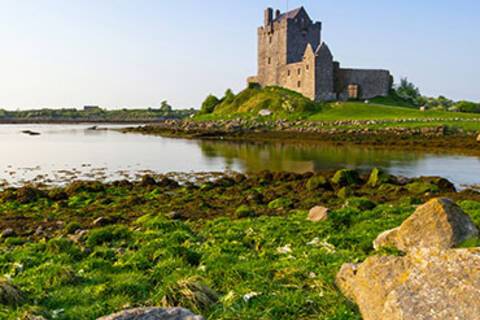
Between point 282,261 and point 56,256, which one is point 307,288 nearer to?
point 282,261

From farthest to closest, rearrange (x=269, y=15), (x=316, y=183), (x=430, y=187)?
1. (x=269, y=15)
2. (x=316, y=183)
3. (x=430, y=187)

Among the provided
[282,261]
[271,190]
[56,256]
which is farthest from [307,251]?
[271,190]

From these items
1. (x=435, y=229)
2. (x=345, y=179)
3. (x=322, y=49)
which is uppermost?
(x=322, y=49)

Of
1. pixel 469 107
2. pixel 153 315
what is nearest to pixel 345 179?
pixel 153 315

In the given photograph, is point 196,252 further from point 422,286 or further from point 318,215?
point 422,286

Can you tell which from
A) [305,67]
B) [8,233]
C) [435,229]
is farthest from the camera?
[305,67]

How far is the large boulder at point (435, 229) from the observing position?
824 centimetres

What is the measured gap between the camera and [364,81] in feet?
276

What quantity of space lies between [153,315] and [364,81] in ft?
279

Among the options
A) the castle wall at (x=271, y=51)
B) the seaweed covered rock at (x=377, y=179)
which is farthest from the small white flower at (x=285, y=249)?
the castle wall at (x=271, y=51)

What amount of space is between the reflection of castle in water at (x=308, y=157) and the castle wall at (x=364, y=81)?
36.2 metres

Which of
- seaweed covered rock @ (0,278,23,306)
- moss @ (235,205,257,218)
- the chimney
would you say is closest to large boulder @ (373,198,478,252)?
seaweed covered rock @ (0,278,23,306)

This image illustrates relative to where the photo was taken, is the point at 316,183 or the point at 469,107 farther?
the point at 469,107

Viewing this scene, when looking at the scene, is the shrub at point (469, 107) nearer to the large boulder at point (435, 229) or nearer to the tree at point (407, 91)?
the tree at point (407, 91)
